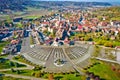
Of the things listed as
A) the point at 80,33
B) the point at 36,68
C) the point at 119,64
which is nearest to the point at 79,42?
the point at 80,33

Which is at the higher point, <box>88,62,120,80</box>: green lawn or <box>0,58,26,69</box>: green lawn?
<box>88,62,120,80</box>: green lawn

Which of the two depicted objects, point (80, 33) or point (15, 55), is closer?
point (15, 55)

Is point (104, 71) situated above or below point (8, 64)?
above

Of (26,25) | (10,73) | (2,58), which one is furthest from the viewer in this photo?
(26,25)

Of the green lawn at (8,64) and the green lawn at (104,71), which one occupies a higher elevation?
the green lawn at (104,71)

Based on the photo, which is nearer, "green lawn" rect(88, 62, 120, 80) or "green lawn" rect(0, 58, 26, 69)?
"green lawn" rect(88, 62, 120, 80)

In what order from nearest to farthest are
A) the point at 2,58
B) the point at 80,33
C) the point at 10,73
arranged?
the point at 10,73
the point at 2,58
the point at 80,33

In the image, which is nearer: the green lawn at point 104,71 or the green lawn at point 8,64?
the green lawn at point 104,71

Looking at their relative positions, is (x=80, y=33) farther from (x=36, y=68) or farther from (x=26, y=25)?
(x=36, y=68)
